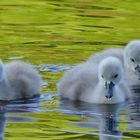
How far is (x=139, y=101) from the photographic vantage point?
9.73 m

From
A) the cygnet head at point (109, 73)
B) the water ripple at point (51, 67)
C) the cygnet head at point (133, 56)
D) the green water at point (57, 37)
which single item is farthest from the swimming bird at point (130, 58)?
the cygnet head at point (109, 73)

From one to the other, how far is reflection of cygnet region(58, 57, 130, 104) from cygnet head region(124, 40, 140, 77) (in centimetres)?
34

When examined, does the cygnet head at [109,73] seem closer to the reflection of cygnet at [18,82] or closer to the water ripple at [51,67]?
the reflection of cygnet at [18,82]

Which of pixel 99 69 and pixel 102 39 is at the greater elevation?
pixel 102 39

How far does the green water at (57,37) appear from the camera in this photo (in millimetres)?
8539

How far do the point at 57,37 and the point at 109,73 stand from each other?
9.91 ft

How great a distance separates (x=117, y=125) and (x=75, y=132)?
1.56 feet

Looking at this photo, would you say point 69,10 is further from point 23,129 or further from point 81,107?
point 23,129

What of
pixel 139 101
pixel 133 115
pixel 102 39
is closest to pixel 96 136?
pixel 133 115

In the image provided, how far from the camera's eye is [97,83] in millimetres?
9648

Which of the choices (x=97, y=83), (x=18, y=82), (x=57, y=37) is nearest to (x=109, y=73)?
(x=97, y=83)

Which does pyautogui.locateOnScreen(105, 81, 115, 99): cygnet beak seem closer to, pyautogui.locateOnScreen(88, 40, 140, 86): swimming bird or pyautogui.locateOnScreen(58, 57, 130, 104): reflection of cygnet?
pyautogui.locateOnScreen(58, 57, 130, 104): reflection of cygnet

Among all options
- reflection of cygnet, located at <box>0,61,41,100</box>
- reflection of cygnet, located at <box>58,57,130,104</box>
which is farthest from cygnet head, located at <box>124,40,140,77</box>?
reflection of cygnet, located at <box>0,61,41,100</box>

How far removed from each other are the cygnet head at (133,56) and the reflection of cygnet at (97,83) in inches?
13.6
